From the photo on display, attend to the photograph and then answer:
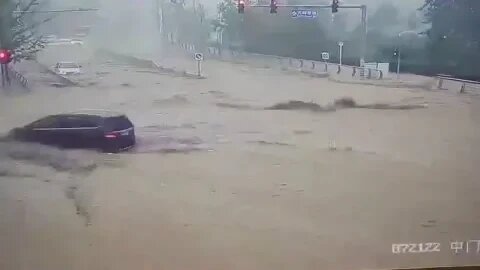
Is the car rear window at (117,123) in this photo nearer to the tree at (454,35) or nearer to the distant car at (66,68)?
the distant car at (66,68)

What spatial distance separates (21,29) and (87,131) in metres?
0.35

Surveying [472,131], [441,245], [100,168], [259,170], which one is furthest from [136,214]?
[472,131]

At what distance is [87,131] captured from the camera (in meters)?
1.80

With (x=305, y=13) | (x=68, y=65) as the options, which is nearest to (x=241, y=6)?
(x=305, y=13)

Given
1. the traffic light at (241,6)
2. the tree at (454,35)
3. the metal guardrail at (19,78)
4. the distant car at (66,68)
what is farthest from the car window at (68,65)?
the tree at (454,35)

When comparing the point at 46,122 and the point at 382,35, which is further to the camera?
the point at 382,35

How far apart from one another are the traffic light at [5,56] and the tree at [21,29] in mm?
12

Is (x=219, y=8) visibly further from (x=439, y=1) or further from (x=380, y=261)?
(x=380, y=261)

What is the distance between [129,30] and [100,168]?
422 millimetres

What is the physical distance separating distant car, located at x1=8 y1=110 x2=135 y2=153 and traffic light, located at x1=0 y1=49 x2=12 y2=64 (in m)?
0.20

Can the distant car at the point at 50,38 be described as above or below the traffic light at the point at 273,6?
below

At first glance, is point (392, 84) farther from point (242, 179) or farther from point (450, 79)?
point (242, 179)

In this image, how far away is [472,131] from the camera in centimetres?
195

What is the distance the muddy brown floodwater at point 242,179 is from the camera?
5.84 ft
